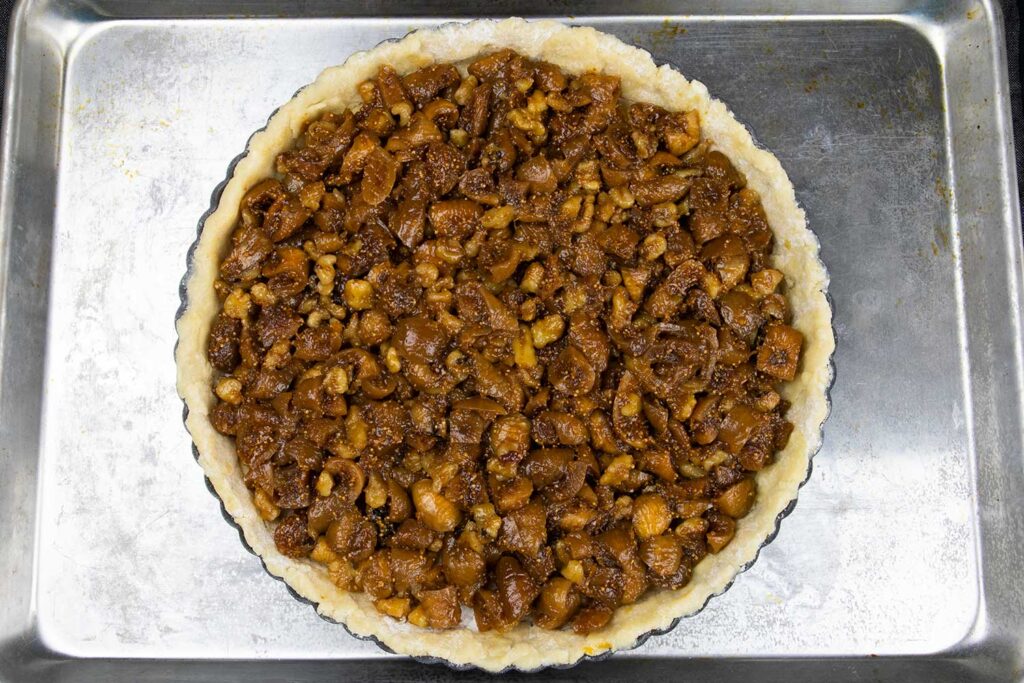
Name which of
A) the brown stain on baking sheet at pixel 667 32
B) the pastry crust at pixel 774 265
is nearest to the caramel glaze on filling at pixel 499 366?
the pastry crust at pixel 774 265

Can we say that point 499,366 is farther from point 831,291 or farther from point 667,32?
point 667,32

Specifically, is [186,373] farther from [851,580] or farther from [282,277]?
[851,580]

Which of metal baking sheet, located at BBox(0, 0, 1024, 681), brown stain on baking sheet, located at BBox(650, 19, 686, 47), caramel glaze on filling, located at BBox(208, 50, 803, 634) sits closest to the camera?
caramel glaze on filling, located at BBox(208, 50, 803, 634)

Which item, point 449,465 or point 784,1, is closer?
point 449,465

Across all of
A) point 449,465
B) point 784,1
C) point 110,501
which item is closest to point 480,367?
point 449,465

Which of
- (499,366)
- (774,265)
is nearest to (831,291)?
(774,265)

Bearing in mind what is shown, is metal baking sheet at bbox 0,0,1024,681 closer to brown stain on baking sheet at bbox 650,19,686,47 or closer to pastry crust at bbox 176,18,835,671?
brown stain on baking sheet at bbox 650,19,686,47

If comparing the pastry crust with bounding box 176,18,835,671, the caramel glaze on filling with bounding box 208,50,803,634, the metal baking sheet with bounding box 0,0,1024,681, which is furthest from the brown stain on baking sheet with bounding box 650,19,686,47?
the caramel glaze on filling with bounding box 208,50,803,634
